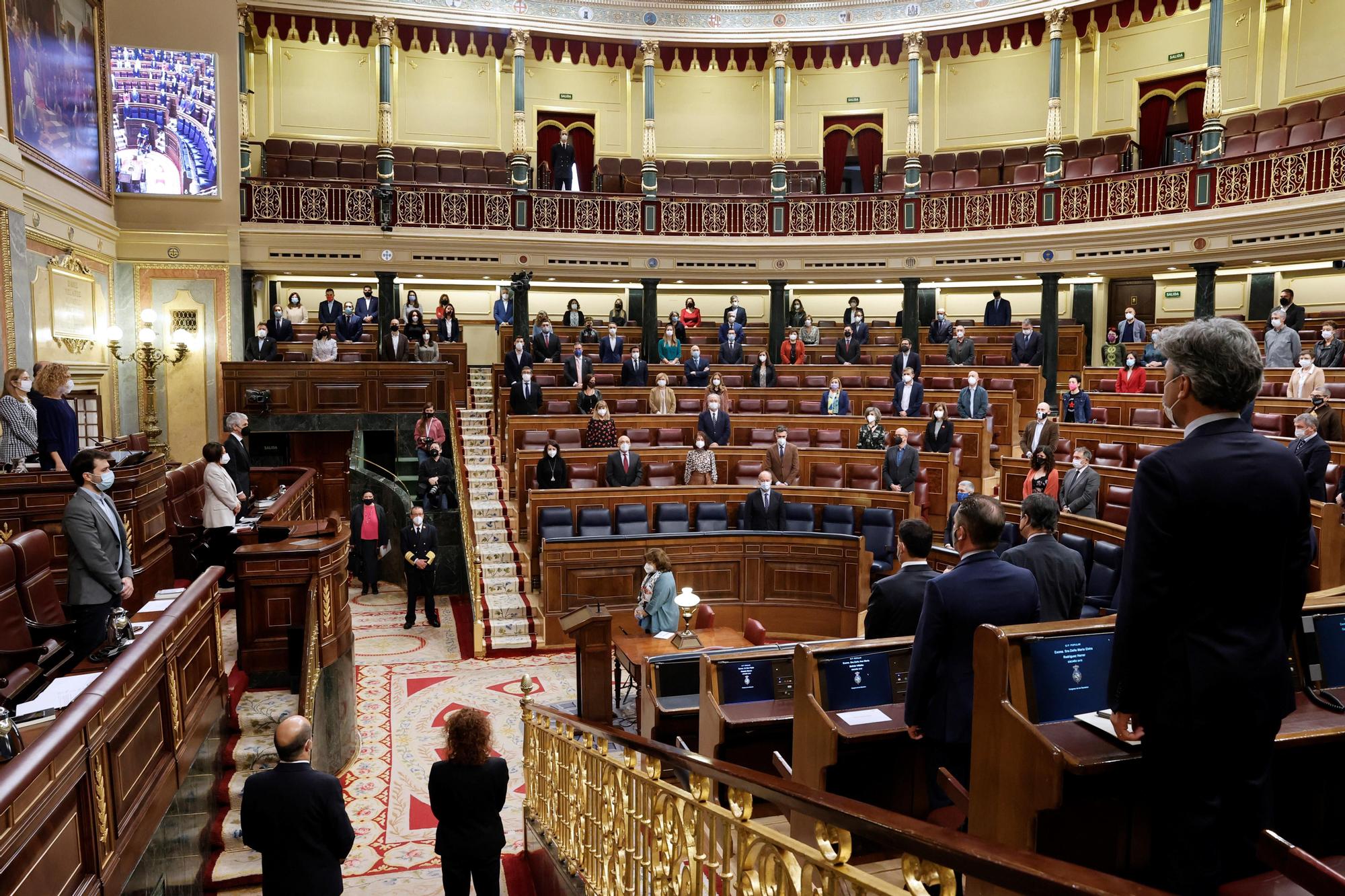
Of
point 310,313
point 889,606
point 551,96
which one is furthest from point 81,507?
point 551,96

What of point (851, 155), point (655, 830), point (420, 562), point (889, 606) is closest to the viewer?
point (655, 830)

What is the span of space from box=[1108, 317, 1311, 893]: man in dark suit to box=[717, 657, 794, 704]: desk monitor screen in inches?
109

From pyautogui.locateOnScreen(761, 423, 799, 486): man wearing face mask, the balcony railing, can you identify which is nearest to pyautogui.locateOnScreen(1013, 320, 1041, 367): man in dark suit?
the balcony railing

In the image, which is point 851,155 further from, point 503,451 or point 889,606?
point 889,606

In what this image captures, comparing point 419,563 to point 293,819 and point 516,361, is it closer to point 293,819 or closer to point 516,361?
point 516,361

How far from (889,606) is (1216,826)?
2.43m

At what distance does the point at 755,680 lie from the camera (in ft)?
14.9

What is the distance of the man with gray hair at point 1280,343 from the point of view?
10.2 meters

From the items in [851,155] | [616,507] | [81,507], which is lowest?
[616,507]

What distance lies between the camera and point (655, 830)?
259 centimetres

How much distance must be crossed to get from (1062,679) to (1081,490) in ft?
20.4

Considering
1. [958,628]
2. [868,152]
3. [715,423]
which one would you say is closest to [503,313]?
[715,423]

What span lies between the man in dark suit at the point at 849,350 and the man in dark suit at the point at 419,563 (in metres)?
7.03

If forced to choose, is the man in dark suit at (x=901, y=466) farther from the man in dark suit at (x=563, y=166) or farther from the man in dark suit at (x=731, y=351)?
the man in dark suit at (x=563, y=166)
